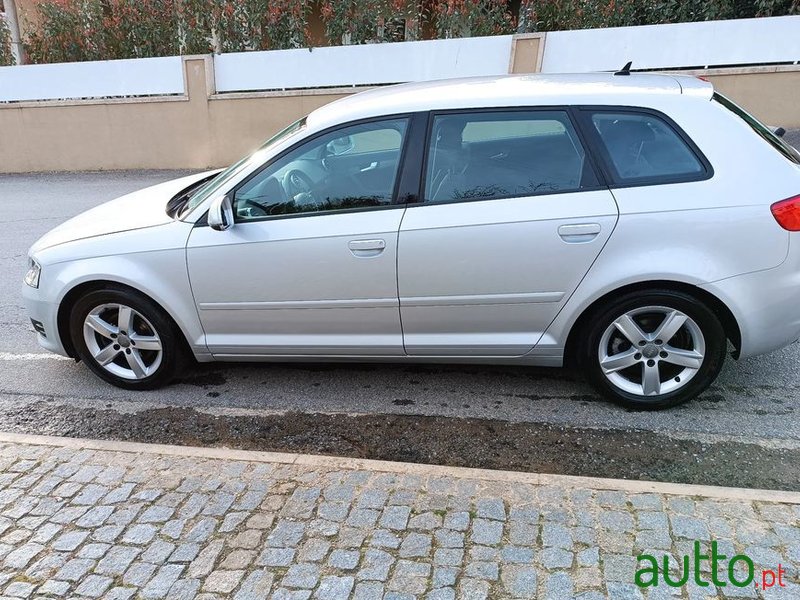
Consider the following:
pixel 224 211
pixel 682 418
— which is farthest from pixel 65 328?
pixel 682 418

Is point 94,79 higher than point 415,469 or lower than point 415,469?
higher

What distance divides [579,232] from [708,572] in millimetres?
1608

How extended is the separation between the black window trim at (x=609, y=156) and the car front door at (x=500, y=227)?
0.06 m

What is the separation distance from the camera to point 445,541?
8.09ft

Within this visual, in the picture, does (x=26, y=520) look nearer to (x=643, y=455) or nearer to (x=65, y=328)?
(x=65, y=328)

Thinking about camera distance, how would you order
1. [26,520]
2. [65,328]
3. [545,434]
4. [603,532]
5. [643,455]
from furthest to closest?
[65,328], [545,434], [643,455], [26,520], [603,532]

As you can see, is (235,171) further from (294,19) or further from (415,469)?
(294,19)

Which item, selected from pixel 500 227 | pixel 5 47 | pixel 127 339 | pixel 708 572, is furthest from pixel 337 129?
pixel 5 47

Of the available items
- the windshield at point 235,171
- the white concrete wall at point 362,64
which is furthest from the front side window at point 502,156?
the white concrete wall at point 362,64

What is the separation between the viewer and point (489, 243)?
3172mm

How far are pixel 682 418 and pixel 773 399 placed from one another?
600 mm

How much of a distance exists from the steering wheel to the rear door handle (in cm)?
142

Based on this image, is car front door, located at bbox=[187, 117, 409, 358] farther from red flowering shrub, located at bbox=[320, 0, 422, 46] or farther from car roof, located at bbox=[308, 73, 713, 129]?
red flowering shrub, located at bbox=[320, 0, 422, 46]

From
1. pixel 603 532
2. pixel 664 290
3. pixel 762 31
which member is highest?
pixel 762 31
